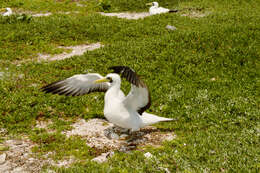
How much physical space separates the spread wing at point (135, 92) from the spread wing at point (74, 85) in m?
1.06

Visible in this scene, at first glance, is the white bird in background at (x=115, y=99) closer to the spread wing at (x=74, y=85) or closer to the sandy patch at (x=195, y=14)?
the spread wing at (x=74, y=85)

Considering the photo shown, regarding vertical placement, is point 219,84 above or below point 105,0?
below

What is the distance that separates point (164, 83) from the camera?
516 inches

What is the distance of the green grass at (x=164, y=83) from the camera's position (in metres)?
7.80

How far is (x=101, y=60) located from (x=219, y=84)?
645 centimetres

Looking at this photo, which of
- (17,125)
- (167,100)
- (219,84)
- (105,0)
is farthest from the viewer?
(105,0)

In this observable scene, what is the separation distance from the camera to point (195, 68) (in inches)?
561

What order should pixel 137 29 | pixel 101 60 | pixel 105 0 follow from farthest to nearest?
pixel 105 0 < pixel 137 29 < pixel 101 60

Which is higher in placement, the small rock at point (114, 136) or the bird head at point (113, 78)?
the bird head at point (113, 78)

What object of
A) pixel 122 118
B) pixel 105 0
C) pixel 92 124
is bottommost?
pixel 92 124

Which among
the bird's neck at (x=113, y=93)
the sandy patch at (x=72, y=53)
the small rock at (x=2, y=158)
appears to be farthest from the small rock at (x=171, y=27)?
the small rock at (x=2, y=158)

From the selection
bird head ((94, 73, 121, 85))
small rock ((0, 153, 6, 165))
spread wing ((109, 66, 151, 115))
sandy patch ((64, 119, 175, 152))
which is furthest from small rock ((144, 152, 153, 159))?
small rock ((0, 153, 6, 165))

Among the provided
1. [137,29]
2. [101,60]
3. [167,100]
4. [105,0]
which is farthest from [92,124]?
[105,0]

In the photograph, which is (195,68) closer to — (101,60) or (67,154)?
(101,60)
